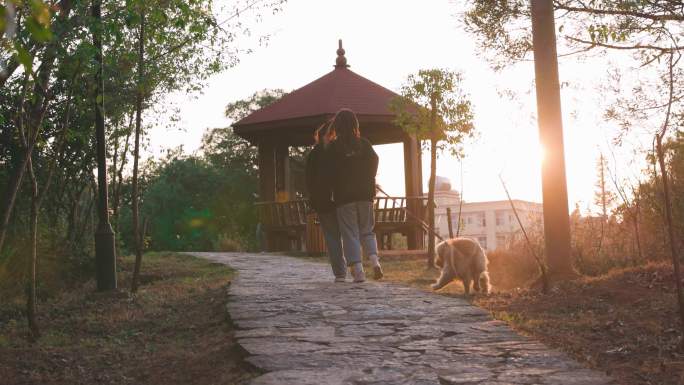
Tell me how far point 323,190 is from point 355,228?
53 cm

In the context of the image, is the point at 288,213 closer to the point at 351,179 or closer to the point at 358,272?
the point at 358,272

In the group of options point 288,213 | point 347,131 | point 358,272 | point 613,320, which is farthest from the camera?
point 288,213

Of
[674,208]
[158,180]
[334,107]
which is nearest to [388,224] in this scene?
[334,107]

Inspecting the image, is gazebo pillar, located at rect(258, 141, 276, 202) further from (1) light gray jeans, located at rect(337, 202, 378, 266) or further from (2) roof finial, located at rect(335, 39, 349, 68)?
(1) light gray jeans, located at rect(337, 202, 378, 266)

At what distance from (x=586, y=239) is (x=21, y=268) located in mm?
8372

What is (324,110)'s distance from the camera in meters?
17.2

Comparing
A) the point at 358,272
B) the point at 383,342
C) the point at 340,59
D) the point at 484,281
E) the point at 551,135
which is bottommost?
the point at 383,342

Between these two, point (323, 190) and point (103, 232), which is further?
point (103, 232)

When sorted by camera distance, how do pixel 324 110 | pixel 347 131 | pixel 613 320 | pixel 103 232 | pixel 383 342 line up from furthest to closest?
pixel 324 110 < pixel 103 232 < pixel 347 131 < pixel 613 320 < pixel 383 342

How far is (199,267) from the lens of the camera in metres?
12.1

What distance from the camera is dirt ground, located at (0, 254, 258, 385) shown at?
475 centimetres

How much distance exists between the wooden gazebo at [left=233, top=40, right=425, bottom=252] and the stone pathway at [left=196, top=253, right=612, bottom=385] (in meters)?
9.25

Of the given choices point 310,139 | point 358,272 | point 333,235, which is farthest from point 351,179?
point 310,139

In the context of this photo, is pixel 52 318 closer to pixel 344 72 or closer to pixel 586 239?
pixel 586 239
